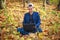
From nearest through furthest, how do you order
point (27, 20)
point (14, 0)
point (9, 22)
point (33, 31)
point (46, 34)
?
point (33, 31), point (27, 20), point (46, 34), point (9, 22), point (14, 0)

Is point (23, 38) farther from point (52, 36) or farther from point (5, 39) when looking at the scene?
point (52, 36)

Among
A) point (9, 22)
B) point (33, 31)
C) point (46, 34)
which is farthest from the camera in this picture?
point (9, 22)

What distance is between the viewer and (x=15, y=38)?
755 centimetres

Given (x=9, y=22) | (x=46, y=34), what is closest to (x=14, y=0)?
(x=9, y=22)

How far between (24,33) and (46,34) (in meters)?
1.08

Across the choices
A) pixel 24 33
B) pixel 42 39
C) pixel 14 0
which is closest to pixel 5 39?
pixel 24 33

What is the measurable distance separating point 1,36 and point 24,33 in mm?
846

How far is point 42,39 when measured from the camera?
7.61 meters

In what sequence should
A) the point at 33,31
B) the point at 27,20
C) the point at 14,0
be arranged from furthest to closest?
the point at 14,0, the point at 27,20, the point at 33,31

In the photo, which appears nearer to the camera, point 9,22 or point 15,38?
point 15,38

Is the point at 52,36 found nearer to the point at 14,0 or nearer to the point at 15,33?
the point at 15,33

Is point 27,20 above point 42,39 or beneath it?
above

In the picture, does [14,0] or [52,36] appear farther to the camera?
[14,0]

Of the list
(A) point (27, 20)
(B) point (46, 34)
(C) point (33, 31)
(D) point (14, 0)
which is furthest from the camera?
(D) point (14, 0)
